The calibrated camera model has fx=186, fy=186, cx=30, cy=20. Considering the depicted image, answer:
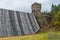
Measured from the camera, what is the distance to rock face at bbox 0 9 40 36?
26.4 m

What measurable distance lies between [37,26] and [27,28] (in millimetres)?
3240

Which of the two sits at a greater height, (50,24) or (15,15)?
(15,15)

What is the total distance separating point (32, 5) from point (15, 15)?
1547 centimetres

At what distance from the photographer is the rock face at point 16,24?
26359mm

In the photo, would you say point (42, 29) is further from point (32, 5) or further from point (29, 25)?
point (32, 5)

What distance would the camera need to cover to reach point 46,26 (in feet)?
117

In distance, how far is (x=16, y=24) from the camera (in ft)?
92.4

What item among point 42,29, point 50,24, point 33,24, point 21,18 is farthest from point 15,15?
point 50,24

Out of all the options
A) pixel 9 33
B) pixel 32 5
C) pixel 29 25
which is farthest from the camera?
pixel 32 5

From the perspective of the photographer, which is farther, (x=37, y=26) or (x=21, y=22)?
(x=37, y=26)

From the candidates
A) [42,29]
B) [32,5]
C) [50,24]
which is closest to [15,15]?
[42,29]

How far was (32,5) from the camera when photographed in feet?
147

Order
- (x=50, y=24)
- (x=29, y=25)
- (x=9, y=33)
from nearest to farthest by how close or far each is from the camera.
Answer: (x=9, y=33) < (x=29, y=25) < (x=50, y=24)

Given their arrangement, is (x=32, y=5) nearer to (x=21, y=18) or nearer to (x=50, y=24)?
(x=50, y=24)
